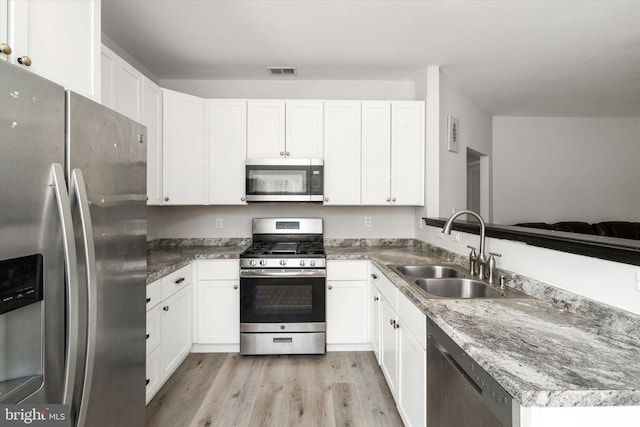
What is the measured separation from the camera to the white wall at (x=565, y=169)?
15.6 ft

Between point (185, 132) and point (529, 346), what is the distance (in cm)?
284

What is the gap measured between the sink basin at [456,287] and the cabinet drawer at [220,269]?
1573 millimetres

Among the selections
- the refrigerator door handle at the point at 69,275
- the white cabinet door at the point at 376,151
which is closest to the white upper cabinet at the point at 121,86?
the refrigerator door handle at the point at 69,275

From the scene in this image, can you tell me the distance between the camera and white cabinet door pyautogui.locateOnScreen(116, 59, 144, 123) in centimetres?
201

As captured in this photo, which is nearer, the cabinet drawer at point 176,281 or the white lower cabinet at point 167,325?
the white lower cabinet at point 167,325

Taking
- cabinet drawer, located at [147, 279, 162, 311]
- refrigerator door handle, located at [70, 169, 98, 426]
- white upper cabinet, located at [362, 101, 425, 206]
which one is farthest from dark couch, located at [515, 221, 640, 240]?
refrigerator door handle, located at [70, 169, 98, 426]

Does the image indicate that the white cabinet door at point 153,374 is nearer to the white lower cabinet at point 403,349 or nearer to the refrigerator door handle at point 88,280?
the refrigerator door handle at point 88,280

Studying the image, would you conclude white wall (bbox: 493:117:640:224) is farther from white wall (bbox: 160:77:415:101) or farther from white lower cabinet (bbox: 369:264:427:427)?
white lower cabinet (bbox: 369:264:427:427)

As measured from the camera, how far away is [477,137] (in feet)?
13.3

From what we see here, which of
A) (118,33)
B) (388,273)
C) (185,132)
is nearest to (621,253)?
(388,273)

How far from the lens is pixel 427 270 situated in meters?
2.19

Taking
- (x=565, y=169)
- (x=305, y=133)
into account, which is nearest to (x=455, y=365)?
(x=305, y=133)

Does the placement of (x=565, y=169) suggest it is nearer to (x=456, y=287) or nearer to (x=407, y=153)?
(x=407, y=153)

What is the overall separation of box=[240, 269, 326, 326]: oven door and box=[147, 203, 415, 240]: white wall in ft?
2.51
